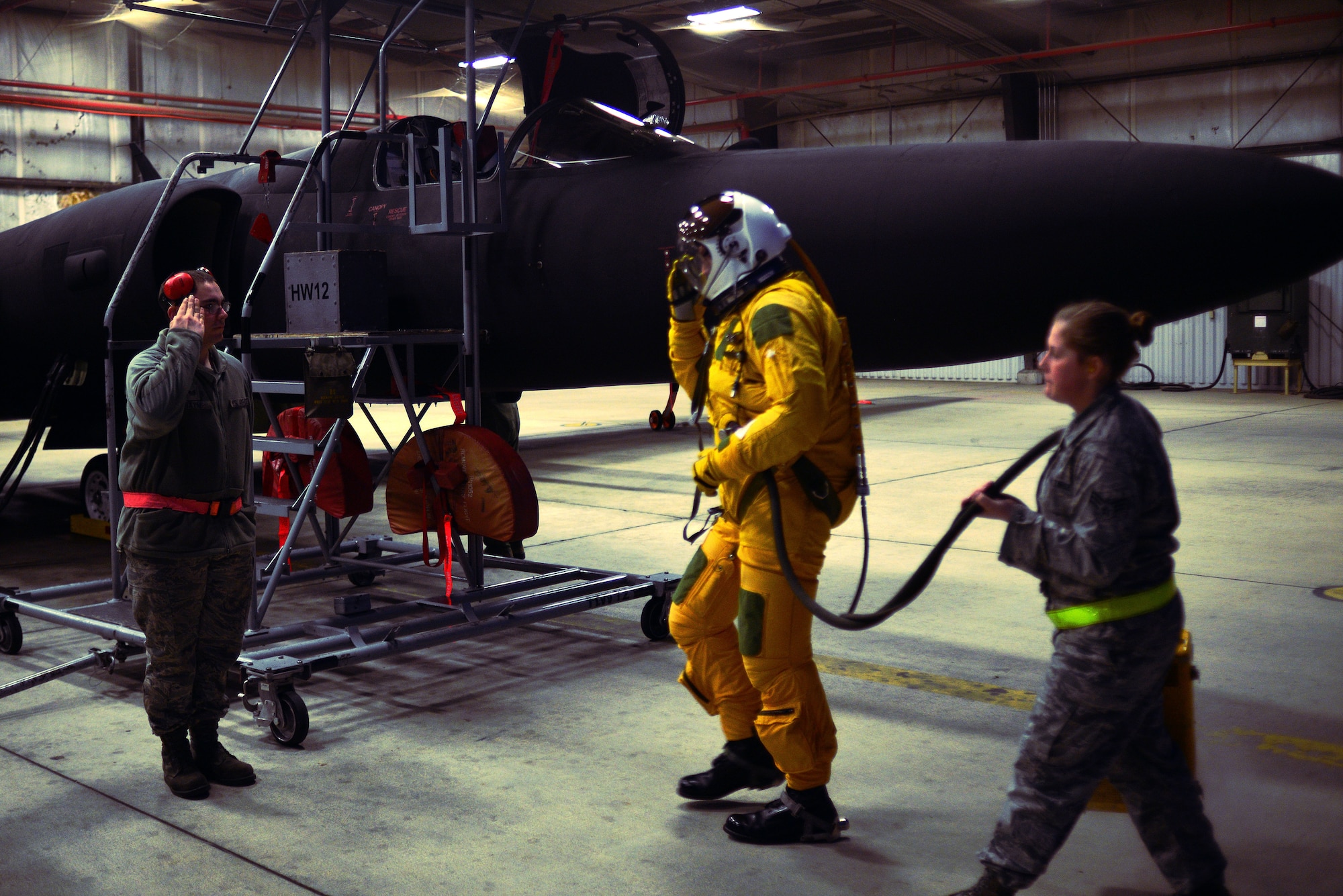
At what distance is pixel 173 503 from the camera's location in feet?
12.4

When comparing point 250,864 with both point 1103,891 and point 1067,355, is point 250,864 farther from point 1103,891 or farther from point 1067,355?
point 1067,355

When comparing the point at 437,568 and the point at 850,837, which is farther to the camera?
the point at 437,568

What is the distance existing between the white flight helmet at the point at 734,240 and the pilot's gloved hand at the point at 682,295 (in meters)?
0.15

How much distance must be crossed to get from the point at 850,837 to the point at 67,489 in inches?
385

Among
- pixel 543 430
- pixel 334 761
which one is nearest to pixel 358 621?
pixel 334 761

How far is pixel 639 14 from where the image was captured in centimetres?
1962

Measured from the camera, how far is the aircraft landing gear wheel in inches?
337

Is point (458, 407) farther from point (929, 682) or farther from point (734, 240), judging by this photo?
point (929, 682)

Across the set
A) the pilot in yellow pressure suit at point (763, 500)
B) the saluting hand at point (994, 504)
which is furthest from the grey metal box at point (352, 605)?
the saluting hand at point (994, 504)

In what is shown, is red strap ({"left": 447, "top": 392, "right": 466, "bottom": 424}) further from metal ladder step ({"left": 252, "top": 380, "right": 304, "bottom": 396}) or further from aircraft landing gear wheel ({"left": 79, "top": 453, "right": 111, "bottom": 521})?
aircraft landing gear wheel ({"left": 79, "top": 453, "right": 111, "bottom": 521})

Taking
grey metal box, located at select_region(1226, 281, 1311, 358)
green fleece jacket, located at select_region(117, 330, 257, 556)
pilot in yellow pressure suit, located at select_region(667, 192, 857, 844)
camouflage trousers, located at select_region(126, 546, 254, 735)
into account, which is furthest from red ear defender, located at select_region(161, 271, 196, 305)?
grey metal box, located at select_region(1226, 281, 1311, 358)

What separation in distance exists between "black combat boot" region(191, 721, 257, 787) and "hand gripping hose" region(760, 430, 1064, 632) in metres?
1.93

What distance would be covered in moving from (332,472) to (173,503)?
6.16 ft

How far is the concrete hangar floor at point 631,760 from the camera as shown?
125 inches
